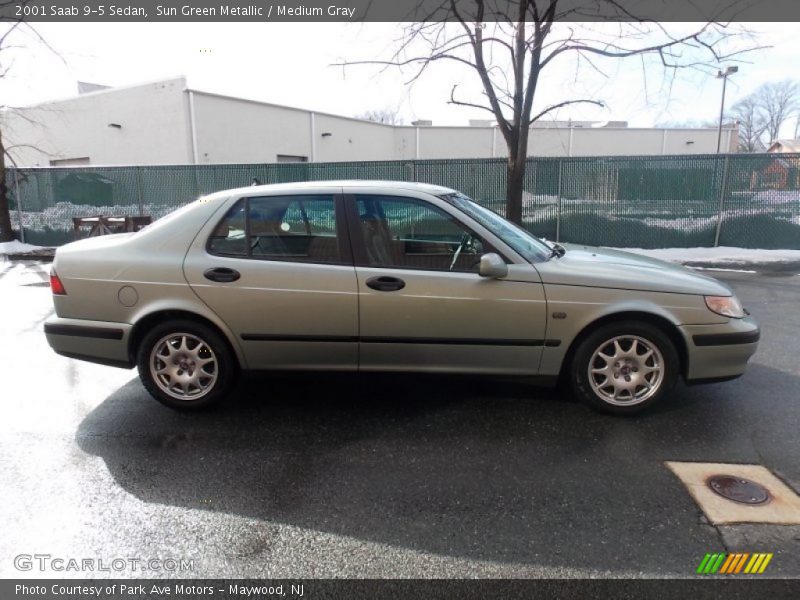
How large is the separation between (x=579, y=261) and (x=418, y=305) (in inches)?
48.9

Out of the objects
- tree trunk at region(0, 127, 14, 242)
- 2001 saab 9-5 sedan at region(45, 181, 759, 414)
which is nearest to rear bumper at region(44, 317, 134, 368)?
2001 saab 9-5 sedan at region(45, 181, 759, 414)

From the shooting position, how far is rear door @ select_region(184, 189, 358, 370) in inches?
143

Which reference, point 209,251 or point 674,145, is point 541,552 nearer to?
point 209,251

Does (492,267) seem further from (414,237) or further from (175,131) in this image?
(175,131)

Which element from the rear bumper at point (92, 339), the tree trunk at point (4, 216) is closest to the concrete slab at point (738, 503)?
the rear bumper at point (92, 339)

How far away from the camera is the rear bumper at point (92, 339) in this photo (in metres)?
3.79

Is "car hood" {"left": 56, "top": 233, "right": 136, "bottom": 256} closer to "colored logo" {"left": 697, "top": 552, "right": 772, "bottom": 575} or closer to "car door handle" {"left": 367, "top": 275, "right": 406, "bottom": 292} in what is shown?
"car door handle" {"left": 367, "top": 275, "right": 406, "bottom": 292}

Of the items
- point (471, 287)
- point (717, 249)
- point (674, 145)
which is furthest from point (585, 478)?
point (674, 145)

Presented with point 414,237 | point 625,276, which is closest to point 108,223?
point 414,237

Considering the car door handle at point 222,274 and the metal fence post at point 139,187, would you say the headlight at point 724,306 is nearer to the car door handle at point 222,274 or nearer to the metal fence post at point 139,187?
the car door handle at point 222,274

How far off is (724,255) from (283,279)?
1048 cm

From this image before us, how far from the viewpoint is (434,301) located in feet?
11.6

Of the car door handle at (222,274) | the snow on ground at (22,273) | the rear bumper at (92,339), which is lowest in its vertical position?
the snow on ground at (22,273)

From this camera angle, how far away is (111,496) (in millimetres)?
2891
